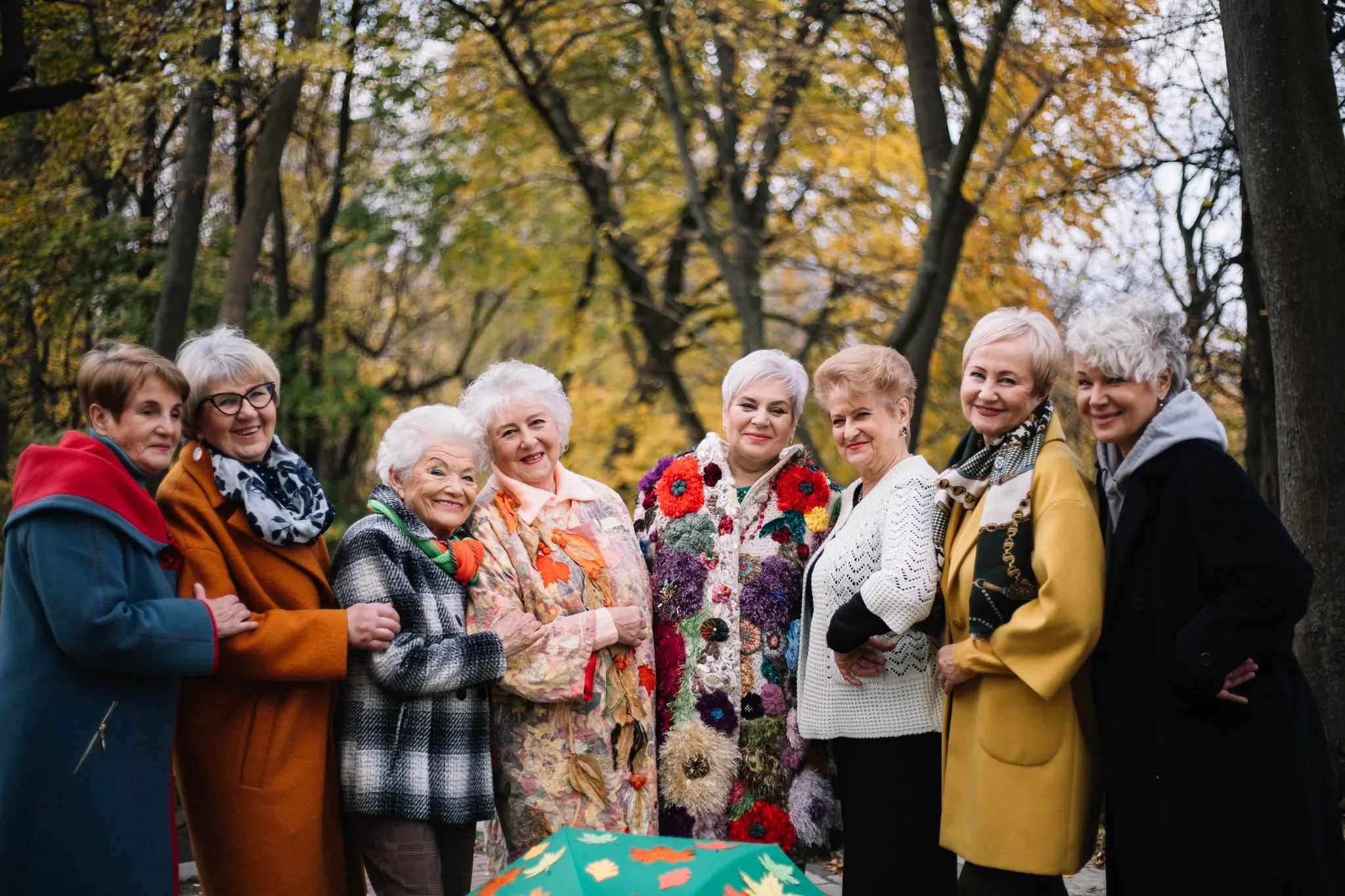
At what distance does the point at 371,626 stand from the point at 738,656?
1149 mm

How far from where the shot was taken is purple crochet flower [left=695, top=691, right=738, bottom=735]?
3514 millimetres

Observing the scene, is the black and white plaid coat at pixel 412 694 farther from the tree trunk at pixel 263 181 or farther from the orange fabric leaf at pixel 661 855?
the tree trunk at pixel 263 181

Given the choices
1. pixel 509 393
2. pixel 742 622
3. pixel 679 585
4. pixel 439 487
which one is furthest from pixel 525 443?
pixel 742 622

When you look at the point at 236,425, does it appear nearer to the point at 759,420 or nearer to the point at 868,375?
the point at 759,420

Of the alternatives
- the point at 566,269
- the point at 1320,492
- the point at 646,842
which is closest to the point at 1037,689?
the point at 646,842

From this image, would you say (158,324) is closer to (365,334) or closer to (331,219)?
(331,219)

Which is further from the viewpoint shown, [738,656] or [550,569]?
[738,656]

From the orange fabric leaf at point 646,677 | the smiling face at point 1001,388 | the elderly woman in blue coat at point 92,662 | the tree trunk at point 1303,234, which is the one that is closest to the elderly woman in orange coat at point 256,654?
the elderly woman in blue coat at point 92,662

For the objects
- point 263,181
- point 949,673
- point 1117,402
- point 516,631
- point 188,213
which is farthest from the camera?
point 188,213

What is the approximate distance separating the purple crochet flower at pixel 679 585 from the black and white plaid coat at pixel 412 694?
663 mm

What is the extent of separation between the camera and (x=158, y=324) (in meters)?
7.73

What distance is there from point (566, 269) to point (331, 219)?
8.96 feet

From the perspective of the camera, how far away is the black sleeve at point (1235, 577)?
99.3 inches

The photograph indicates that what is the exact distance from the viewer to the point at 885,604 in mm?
3041
